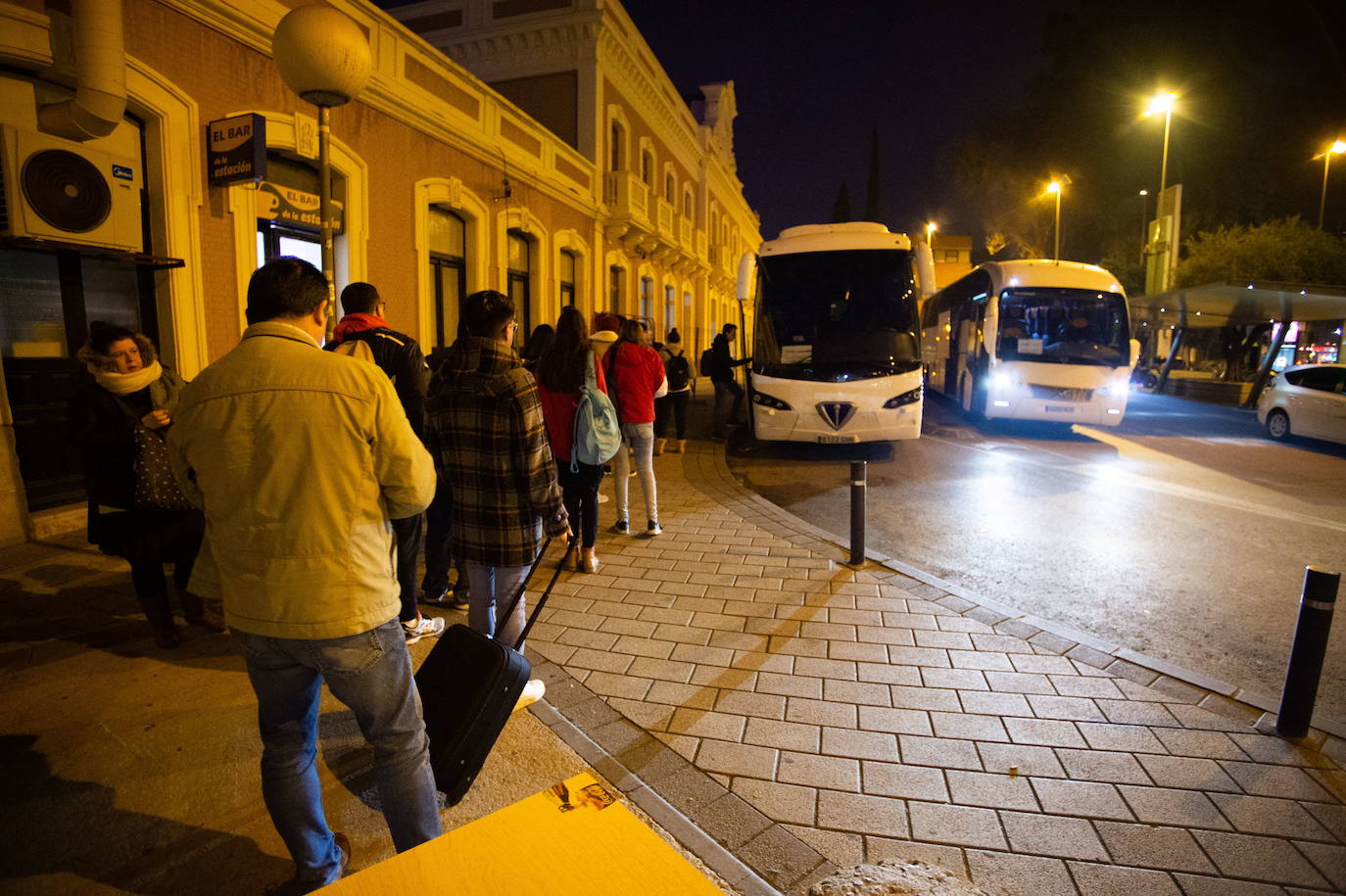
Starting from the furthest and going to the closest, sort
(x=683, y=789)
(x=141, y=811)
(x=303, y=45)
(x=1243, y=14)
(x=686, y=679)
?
(x=1243, y=14)
(x=303, y=45)
(x=686, y=679)
(x=683, y=789)
(x=141, y=811)

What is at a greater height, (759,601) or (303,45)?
(303,45)

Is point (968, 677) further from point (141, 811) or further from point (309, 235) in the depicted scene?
point (309, 235)

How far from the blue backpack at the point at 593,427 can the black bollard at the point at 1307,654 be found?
350 centimetres

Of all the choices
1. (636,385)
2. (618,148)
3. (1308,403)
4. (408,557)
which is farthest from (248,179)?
(1308,403)

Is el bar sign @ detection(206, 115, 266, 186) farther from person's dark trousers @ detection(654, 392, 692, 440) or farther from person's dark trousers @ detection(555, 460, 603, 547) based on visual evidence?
person's dark trousers @ detection(654, 392, 692, 440)

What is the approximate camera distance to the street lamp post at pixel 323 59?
4.76 meters

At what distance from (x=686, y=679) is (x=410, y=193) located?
29.2 ft

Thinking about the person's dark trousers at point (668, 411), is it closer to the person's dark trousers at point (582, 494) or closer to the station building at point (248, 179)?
the station building at point (248, 179)

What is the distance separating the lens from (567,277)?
1612cm

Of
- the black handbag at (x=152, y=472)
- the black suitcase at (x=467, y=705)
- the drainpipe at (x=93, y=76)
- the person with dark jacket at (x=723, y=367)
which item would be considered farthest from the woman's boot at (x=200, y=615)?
the person with dark jacket at (x=723, y=367)

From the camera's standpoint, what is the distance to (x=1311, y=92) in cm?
3134

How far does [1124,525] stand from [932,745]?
16.2 ft

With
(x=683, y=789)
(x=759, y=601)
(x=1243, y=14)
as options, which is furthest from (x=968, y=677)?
(x=1243, y=14)

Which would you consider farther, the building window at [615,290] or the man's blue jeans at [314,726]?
the building window at [615,290]
